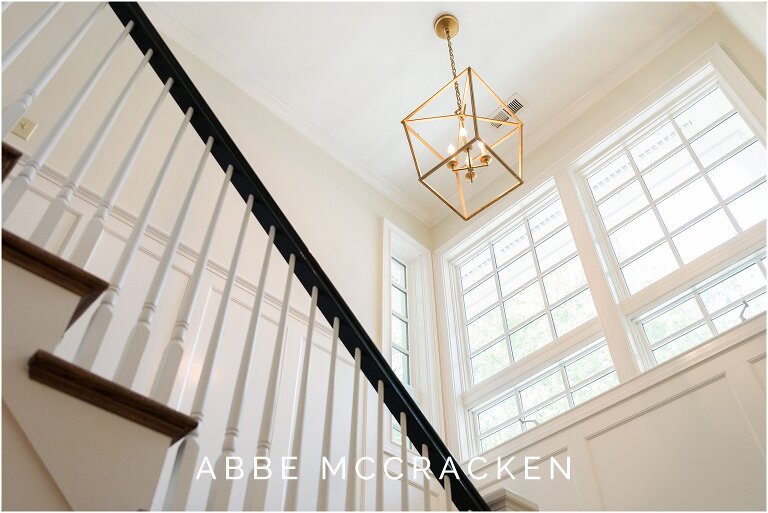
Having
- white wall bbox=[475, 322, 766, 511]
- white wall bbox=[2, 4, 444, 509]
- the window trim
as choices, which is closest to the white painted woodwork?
white wall bbox=[2, 4, 444, 509]

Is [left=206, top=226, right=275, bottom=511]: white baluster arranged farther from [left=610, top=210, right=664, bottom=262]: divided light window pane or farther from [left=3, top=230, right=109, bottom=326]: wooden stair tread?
[left=610, top=210, right=664, bottom=262]: divided light window pane

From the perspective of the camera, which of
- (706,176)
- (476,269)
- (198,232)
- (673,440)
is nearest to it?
(673,440)

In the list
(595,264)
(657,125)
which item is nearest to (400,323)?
(595,264)

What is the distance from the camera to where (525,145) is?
17.1 feet

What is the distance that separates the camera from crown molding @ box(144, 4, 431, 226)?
4.42 metres

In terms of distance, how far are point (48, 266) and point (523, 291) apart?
3.91 metres

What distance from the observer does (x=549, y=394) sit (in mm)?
4078

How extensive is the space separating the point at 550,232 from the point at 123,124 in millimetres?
3067

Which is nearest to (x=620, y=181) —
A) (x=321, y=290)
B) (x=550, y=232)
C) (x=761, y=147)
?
(x=550, y=232)

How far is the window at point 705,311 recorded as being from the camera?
3.39m

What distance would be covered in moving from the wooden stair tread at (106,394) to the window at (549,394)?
10.4 feet

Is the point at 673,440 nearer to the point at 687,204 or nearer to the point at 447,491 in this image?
the point at 687,204

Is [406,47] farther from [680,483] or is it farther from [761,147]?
[680,483]

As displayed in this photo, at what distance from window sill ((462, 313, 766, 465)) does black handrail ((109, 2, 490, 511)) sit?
80.8 inches
